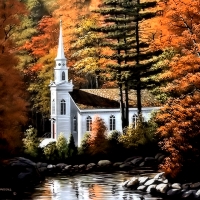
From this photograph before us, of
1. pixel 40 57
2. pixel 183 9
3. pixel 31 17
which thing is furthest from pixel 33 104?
pixel 183 9

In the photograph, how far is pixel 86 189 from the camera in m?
36.2

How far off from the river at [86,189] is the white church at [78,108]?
504 inches

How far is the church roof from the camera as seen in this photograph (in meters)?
57.0

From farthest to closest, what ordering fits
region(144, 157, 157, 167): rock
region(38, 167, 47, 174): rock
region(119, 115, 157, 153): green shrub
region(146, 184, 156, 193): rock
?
region(119, 115, 157, 153): green shrub, region(144, 157, 157, 167): rock, region(38, 167, 47, 174): rock, region(146, 184, 156, 193): rock

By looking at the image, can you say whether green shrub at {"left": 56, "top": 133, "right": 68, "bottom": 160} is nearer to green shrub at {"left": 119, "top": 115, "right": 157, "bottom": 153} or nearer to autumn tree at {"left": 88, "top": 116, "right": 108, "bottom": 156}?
autumn tree at {"left": 88, "top": 116, "right": 108, "bottom": 156}

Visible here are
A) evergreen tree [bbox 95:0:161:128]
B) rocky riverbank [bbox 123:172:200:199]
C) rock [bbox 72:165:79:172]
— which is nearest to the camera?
rocky riverbank [bbox 123:172:200:199]

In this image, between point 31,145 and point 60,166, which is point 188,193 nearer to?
point 60,166

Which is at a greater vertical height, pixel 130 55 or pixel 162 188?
pixel 130 55

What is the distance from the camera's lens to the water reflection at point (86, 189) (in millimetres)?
32562

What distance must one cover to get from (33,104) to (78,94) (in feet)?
28.0

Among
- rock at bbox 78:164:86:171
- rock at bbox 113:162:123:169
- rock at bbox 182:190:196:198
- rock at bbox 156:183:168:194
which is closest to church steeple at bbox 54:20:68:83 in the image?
rock at bbox 78:164:86:171

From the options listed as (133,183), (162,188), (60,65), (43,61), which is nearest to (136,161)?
(60,65)

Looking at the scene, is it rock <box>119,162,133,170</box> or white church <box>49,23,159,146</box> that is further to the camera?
white church <box>49,23,159,146</box>

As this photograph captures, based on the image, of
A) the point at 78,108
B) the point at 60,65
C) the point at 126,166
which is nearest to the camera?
the point at 126,166
